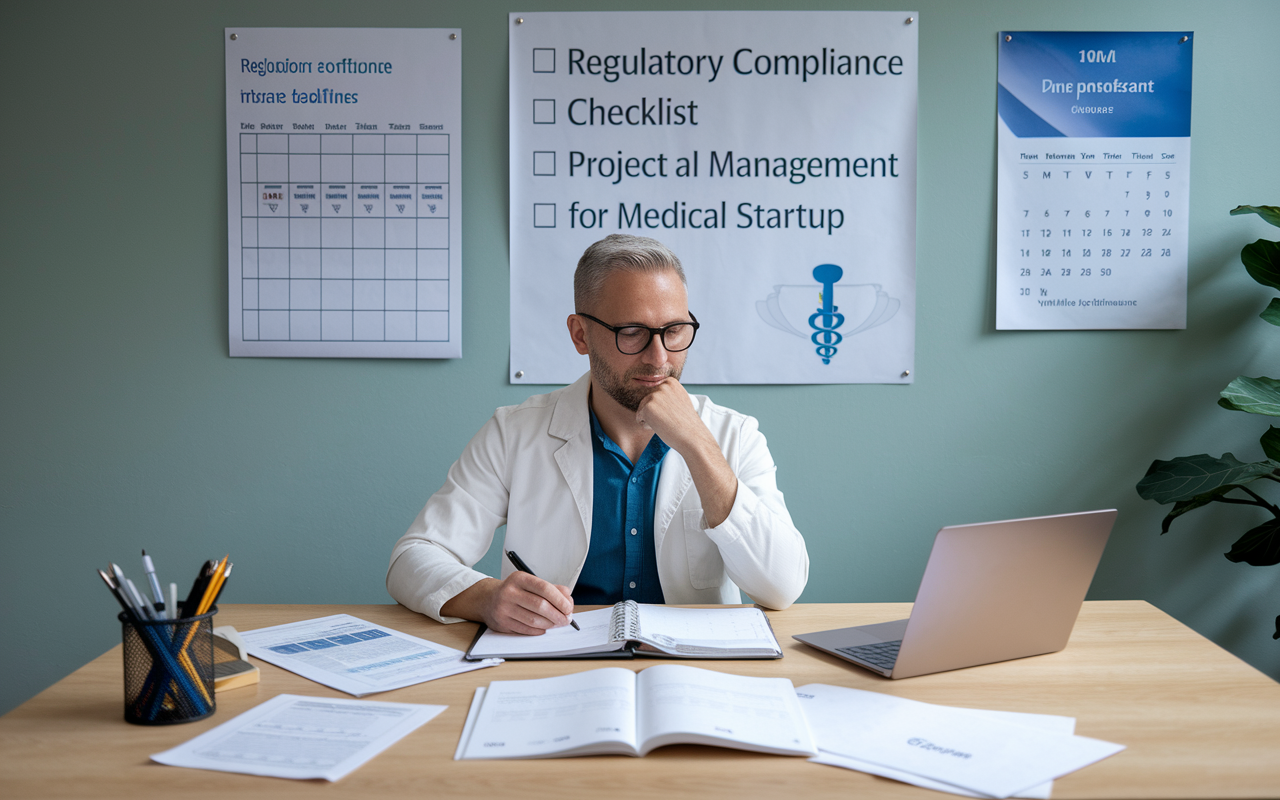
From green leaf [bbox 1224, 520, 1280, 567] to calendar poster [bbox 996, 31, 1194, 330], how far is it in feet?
2.01

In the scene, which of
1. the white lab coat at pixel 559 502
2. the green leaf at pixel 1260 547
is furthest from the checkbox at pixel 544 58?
the green leaf at pixel 1260 547

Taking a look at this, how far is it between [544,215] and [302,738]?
68.8 inches

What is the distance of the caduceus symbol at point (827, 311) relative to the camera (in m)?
2.40

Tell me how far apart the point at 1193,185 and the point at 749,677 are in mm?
2205

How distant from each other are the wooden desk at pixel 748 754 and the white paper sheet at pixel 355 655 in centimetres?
3

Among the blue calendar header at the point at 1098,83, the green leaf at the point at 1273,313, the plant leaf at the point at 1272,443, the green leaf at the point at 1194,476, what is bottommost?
the green leaf at the point at 1194,476

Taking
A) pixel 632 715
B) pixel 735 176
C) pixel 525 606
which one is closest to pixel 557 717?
pixel 632 715

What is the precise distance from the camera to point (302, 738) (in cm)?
89

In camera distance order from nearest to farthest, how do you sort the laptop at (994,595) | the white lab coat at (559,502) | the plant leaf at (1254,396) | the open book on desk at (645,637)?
the laptop at (994,595) → the open book on desk at (645,637) → the white lab coat at (559,502) → the plant leaf at (1254,396)

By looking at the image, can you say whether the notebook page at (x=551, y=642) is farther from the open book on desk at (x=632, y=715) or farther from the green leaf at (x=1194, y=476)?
the green leaf at (x=1194, y=476)

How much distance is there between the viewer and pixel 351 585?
2.44 metres

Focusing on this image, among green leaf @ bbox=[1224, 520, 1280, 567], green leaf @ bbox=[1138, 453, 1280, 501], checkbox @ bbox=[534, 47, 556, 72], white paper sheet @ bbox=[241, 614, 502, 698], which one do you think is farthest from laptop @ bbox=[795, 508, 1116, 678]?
checkbox @ bbox=[534, 47, 556, 72]

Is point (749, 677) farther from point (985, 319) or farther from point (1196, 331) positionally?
point (1196, 331)

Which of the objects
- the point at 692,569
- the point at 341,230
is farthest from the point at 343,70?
the point at 692,569
